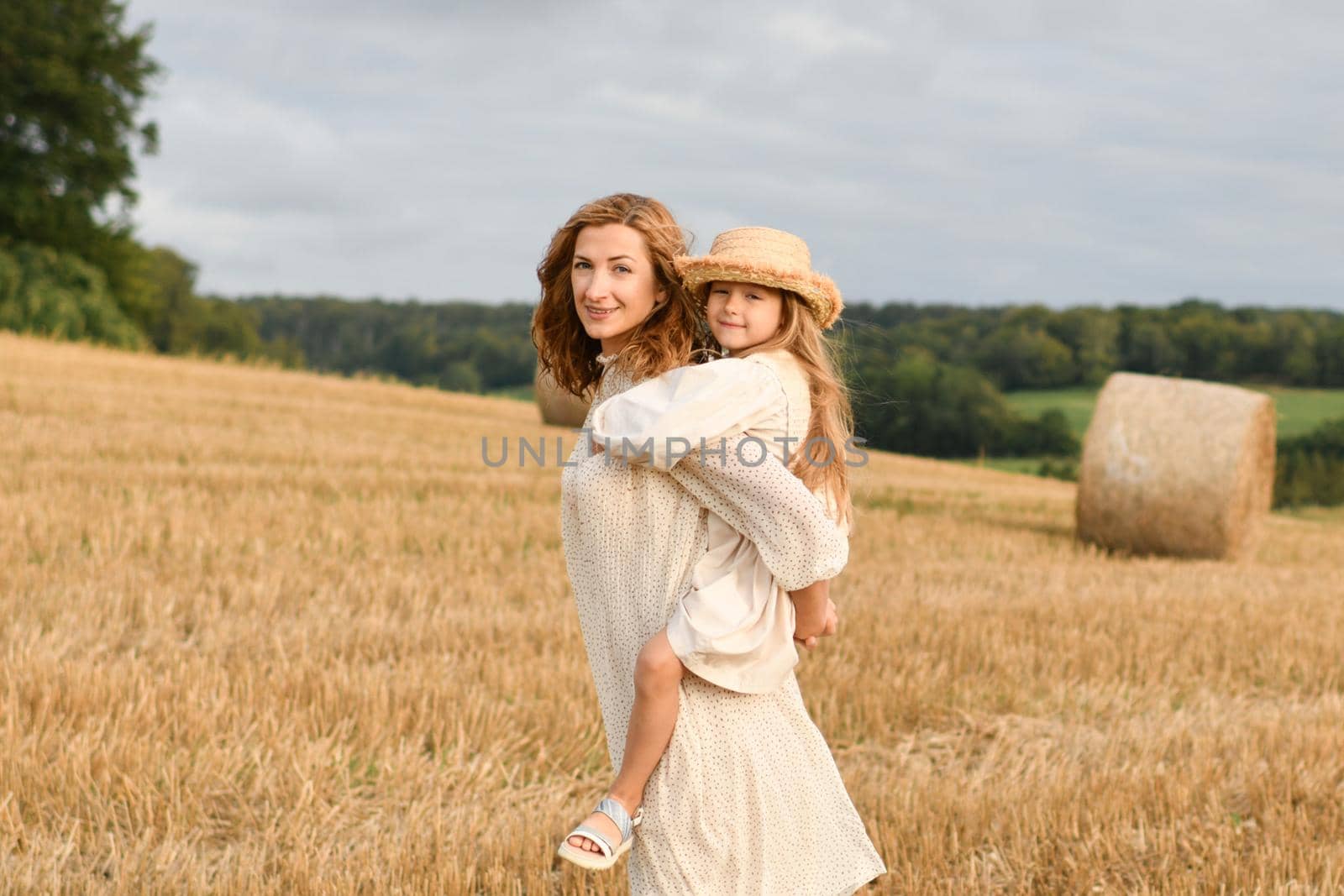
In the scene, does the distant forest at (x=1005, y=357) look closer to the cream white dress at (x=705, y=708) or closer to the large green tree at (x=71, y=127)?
the large green tree at (x=71, y=127)

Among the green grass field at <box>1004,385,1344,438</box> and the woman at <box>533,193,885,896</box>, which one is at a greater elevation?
the green grass field at <box>1004,385,1344,438</box>

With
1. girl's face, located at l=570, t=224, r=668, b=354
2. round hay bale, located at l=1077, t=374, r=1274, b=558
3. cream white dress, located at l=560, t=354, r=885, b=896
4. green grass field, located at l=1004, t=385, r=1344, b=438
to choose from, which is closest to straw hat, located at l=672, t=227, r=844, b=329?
girl's face, located at l=570, t=224, r=668, b=354

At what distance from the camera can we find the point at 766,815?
249 cm

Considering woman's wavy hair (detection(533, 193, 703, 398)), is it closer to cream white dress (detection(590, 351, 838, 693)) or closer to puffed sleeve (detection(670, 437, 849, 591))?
cream white dress (detection(590, 351, 838, 693))

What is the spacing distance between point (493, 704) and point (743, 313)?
8.49 feet

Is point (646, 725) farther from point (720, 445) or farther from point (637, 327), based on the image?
point (637, 327)

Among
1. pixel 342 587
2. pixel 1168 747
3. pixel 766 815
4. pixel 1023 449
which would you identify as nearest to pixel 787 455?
pixel 766 815

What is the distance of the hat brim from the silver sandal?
3.63ft

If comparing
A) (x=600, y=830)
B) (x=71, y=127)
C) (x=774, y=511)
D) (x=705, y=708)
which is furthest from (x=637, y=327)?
(x=71, y=127)

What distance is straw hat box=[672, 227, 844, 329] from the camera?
233 centimetres

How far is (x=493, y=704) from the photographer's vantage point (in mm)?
4496

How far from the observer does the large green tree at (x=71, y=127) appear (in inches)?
1465

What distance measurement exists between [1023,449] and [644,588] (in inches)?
1536

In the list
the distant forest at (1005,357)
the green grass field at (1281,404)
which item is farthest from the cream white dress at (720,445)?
the green grass field at (1281,404)
